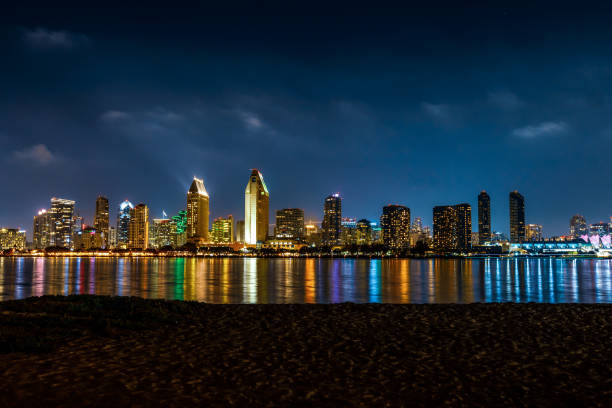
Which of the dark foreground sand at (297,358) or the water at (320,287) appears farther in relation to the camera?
the water at (320,287)

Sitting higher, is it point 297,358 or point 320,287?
point 297,358

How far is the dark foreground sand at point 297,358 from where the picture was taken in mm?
8688

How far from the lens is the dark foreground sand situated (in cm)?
869

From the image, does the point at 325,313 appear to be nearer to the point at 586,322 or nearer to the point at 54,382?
the point at 586,322

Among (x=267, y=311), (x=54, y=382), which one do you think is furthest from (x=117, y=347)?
(x=267, y=311)

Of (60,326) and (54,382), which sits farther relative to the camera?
(60,326)

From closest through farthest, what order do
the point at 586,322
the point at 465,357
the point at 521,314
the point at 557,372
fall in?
the point at 557,372, the point at 465,357, the point at 586,322, the point at 521,314

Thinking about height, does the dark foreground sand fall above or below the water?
above

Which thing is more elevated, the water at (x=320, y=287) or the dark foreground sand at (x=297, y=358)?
the dark foreground sand at (x=297, y=358)

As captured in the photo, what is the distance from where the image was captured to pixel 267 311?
61.9 feet

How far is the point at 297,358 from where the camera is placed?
11.2m

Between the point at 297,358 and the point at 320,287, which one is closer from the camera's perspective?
the point at 297,358

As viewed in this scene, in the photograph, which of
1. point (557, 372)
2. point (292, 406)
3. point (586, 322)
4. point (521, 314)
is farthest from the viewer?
point (521, 314)

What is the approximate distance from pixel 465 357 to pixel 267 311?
9220 millimetres
